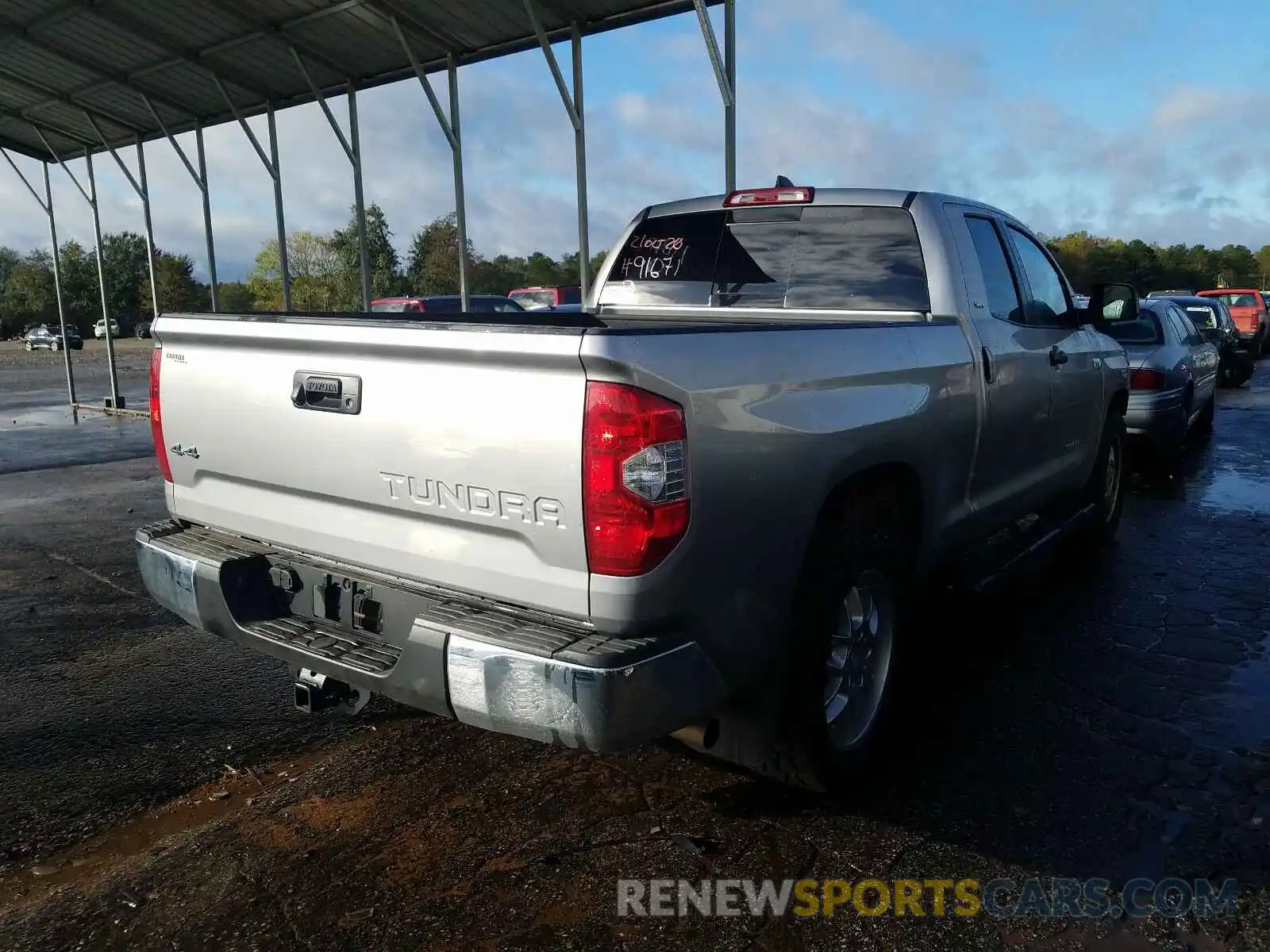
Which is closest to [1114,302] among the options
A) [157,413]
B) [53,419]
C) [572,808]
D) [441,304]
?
[572,808]

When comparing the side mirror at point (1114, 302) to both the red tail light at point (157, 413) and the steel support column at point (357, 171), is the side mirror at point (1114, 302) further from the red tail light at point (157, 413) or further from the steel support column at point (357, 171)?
the steel support column at point (357, 171)

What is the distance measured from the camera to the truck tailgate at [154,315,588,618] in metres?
2.45

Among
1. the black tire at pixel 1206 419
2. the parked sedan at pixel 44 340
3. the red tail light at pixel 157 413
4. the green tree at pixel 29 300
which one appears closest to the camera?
the red tail light at pixel 157 413

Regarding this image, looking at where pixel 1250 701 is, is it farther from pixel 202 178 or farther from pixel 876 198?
pixel 202 178

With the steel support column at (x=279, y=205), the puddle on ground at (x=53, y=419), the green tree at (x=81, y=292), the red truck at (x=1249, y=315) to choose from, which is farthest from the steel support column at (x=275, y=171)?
the green tree at (x=81, y=292)

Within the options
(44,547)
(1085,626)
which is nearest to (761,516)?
(1085,626)

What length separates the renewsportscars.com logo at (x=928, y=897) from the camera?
269 cm

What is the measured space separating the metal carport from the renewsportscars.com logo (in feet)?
21.2

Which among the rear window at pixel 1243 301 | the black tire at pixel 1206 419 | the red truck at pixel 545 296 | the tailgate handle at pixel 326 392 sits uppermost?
the red truck at pixel 545 296

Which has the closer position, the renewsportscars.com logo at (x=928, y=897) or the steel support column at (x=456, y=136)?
the renewsportscars.com logo at (x=928, y=897)

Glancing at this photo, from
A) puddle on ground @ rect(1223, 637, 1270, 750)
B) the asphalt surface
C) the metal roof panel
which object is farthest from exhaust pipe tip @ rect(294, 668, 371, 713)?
the metal roof panel

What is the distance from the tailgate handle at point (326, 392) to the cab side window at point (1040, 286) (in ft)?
11.1

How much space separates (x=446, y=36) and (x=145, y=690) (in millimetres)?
8536

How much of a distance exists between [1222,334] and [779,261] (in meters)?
15.8
